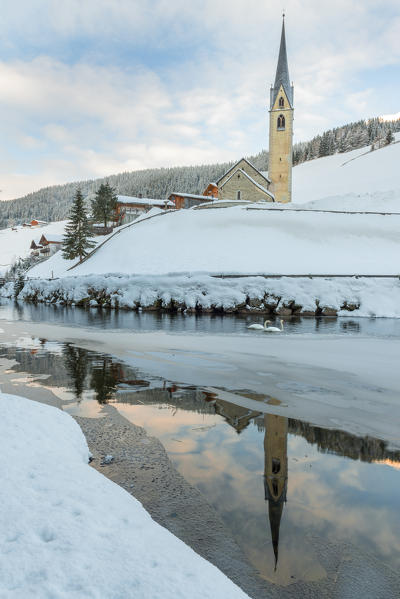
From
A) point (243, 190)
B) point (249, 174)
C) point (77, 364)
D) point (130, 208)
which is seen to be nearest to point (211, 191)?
point (249, 174)

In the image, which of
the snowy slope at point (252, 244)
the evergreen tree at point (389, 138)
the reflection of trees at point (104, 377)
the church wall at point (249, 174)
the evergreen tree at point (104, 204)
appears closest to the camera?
the reflection of trees at point (104, 377)

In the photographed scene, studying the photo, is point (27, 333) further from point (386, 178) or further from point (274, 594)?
point (386, 178)

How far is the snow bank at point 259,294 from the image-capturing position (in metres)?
27.0

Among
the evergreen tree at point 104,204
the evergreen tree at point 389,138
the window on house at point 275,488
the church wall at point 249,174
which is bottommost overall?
the window on house at point 275,488

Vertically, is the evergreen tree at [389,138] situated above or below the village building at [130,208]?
above

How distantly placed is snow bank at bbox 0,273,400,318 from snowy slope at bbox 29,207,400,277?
2644 mm

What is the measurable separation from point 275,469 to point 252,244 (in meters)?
34.8

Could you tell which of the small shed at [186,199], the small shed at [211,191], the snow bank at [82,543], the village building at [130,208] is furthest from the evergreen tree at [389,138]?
the snow bank at [82,543]

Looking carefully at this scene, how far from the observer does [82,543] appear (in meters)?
2.79

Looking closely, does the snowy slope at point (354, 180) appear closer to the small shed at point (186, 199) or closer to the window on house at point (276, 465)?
the small shed at point (186, 199)

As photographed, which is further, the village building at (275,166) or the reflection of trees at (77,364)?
the village building at (275,166)

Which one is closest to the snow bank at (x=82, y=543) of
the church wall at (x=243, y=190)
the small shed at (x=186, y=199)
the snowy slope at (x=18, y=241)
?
the church wall at (x=243, y=190)

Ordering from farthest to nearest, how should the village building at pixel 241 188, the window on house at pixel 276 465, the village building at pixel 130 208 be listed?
the village building at pixel 130 208 → the village building at pixel 241 188 → the window on house at pixel 276 465

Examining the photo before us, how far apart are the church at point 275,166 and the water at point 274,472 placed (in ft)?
181
